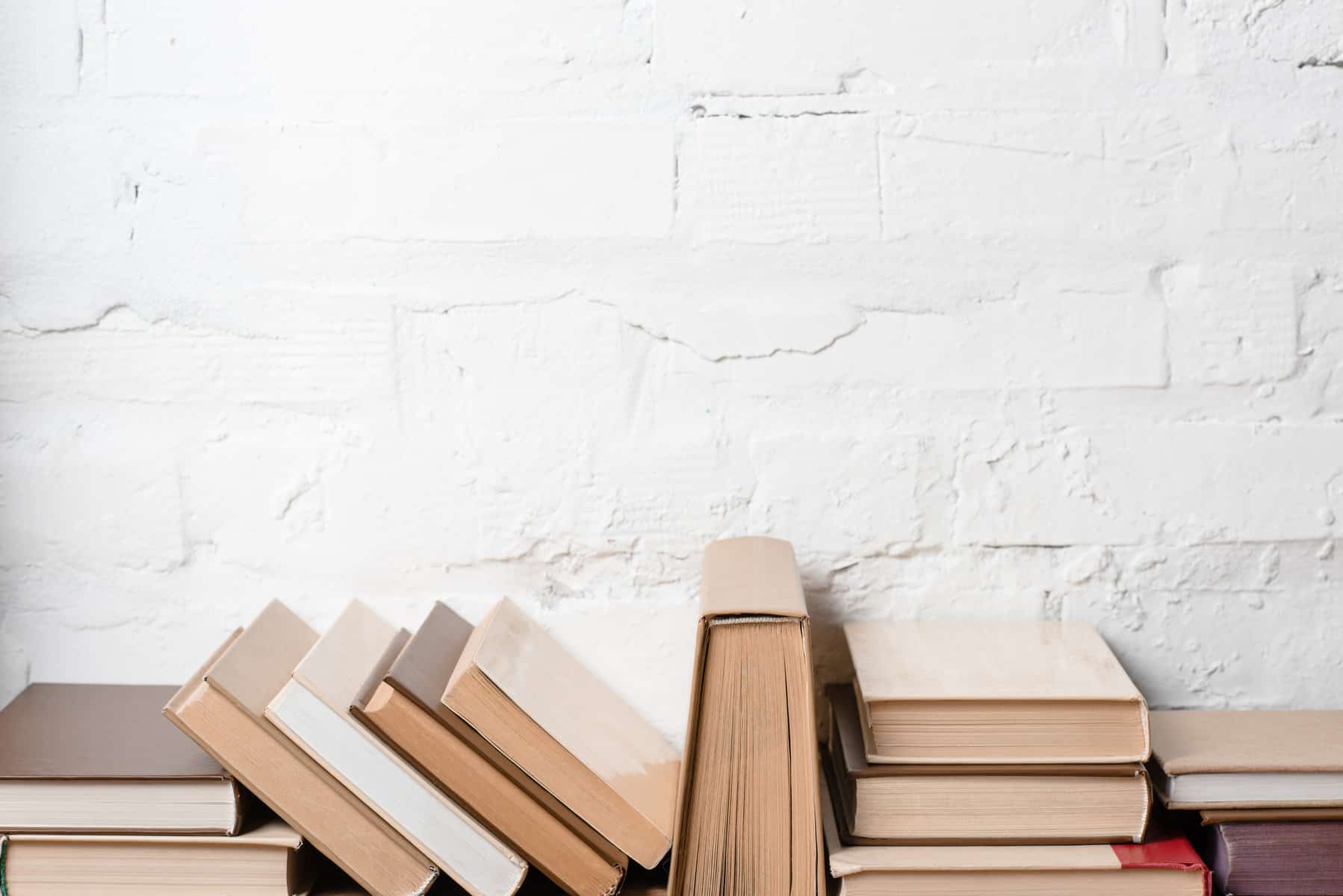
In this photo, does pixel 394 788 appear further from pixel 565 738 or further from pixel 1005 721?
pixel 1005 721

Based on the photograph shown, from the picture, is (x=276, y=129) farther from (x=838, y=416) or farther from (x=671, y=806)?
(x=671, y=806)

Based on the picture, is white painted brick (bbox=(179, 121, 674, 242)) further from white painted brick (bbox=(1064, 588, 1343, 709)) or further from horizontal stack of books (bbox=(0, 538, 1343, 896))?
white painted brick (bbox=(1064, 588, 1343, 709))

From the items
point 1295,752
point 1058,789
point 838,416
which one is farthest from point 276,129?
point 1295,752

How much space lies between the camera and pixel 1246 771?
38.9 inches

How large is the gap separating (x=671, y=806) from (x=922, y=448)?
1.59ft

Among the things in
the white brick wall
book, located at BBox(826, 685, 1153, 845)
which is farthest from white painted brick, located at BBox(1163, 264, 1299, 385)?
book, located at BBox(826, 685, 1153, 845)

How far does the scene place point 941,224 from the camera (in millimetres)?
→ 1184

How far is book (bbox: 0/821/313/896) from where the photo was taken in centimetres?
97

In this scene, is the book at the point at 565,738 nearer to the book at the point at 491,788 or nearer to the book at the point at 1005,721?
the book at the point at 491,788

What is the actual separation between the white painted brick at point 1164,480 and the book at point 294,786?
0.72 meters

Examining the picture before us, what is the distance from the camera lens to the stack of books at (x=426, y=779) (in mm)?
922

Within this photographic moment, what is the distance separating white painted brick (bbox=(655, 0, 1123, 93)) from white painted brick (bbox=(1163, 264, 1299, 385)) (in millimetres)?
269

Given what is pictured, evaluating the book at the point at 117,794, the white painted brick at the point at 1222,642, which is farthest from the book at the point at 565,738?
the white painted brick at the point at 1222,642

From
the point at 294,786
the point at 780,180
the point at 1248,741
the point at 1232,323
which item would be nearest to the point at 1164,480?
the point at 1232,323
